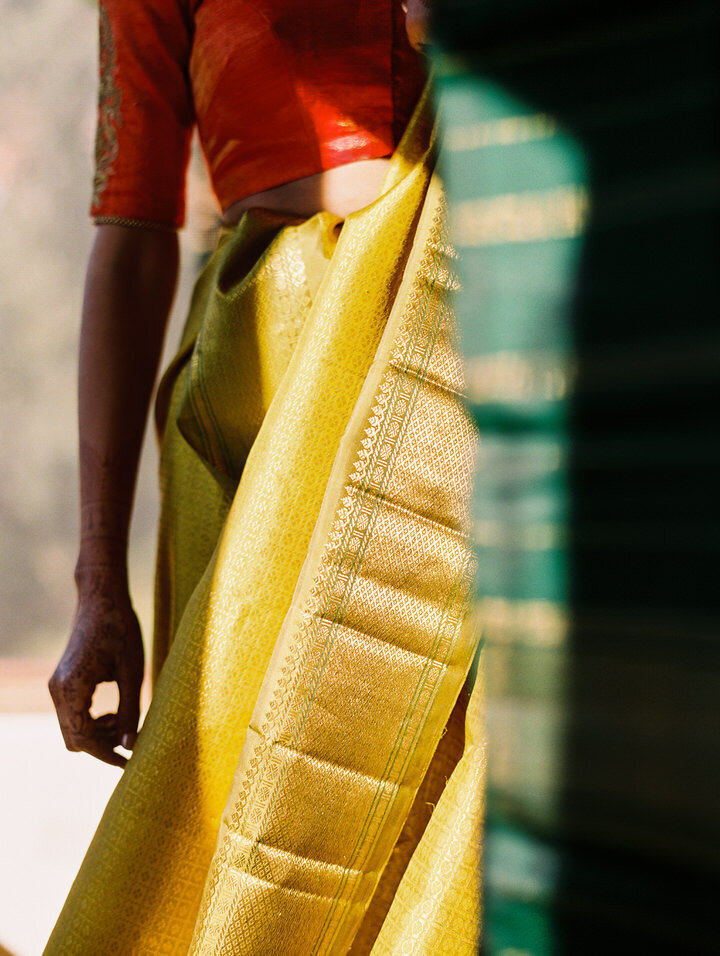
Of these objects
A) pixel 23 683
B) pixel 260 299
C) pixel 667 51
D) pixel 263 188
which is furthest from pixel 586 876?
pixel 23 683

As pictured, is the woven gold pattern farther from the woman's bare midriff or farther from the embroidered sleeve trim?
the embroidered sleeve trim

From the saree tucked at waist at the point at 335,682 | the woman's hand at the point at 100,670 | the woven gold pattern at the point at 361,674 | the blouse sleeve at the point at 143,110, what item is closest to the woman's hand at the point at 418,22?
the saree tucked at waist at the point at 335,682

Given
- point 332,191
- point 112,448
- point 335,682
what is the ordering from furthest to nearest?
point 112,448, point 332,191, point 335,682

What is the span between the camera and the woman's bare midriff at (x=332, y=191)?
24.8 inches

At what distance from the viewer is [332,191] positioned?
0.64m

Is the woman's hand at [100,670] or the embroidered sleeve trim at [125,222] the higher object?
the embroidered sleeve trim at [125,222]

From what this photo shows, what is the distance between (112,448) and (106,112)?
1.06ft

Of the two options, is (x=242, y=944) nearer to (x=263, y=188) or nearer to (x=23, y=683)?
(x=263, y=188)

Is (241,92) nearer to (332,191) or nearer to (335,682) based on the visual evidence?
(332,191)

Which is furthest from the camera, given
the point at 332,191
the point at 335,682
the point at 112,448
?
the point at 112,448

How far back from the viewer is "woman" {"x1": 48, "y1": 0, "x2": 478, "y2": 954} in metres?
0.44

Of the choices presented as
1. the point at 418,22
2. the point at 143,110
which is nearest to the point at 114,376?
the point at 143,110

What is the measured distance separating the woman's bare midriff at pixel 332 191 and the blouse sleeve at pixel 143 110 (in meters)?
0.13

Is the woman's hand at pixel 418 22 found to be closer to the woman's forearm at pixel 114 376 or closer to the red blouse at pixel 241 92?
the red blouse at pixel 241 92
